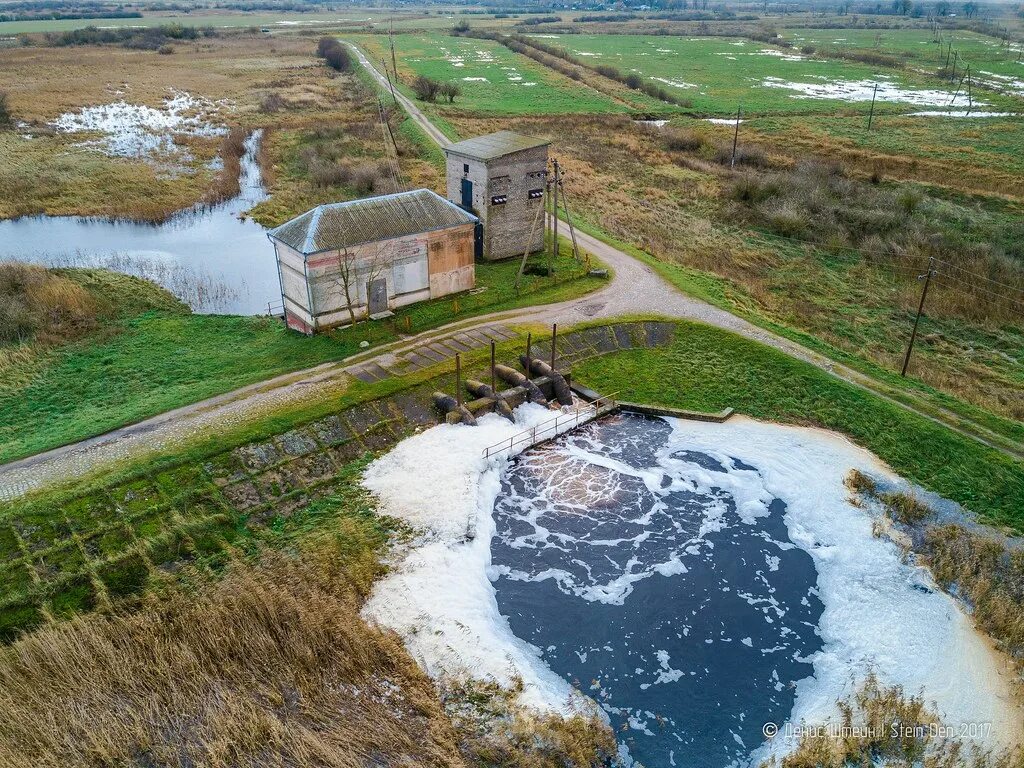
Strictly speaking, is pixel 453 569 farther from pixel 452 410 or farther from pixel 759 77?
pixel 759 77

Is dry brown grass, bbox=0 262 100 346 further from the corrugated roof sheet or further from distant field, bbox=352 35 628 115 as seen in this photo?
distant field, bbox=352 35 628 115

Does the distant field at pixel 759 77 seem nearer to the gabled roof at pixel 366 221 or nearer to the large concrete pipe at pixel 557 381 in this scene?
the gabled roof at pixel 366 221

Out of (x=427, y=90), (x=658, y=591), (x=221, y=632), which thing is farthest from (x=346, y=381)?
(x=427, y=90)

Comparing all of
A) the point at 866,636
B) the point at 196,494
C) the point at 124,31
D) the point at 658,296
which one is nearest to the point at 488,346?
the point at 658,296

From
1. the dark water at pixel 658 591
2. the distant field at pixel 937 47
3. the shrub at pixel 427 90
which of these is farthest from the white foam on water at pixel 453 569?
the distant field at pixel 937 47

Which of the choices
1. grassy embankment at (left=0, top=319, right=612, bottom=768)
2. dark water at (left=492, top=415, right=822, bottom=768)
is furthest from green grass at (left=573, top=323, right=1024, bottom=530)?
grassy embankment at (left=0, top=319, right=612, bottom=768)
